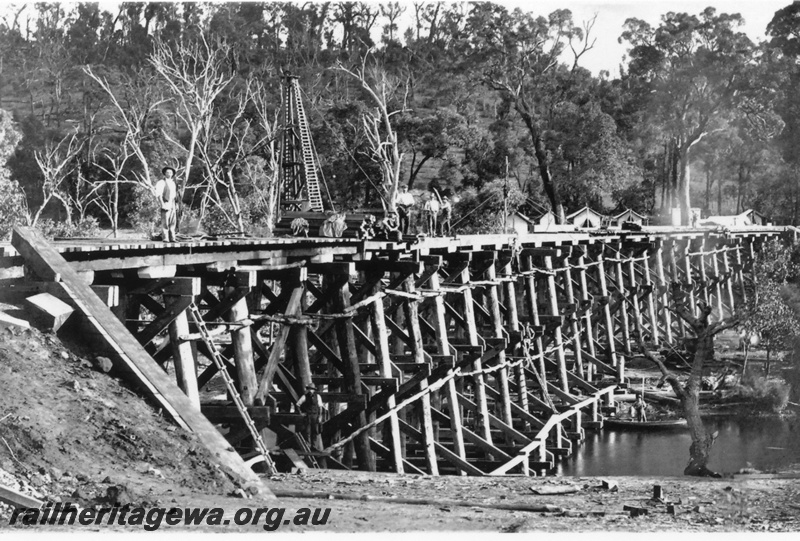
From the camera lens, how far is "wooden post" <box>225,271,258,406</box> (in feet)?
39.0

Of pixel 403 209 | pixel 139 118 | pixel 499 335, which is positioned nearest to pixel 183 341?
pixel 403 209

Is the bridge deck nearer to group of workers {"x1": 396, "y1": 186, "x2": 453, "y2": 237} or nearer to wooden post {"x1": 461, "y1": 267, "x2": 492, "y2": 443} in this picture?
group of workers {"x1": 396, "y1": 186, "x2": 453, "y2": 237}

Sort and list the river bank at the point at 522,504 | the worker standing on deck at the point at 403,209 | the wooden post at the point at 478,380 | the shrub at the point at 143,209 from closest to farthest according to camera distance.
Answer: the river bank at the point at 522,504
the worker standing on deck at the point at 403,209
the wooden post at the point at 478,380
the shrub at the point at 143,209

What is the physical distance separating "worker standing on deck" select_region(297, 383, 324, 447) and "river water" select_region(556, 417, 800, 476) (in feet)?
26.8

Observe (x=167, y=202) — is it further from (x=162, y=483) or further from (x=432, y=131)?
(x=432, y=131)

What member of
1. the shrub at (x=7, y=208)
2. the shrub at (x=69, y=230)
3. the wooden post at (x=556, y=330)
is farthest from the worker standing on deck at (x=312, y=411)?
the shrub at (x=69, y=230)

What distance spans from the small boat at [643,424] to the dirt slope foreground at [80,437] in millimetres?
17459

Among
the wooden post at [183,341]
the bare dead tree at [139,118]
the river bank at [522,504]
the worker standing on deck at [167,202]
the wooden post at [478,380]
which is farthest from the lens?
the bare dead tree at [139,118]

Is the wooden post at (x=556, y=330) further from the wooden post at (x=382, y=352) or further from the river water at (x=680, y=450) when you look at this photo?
the wooden post at (x=382, y=352)

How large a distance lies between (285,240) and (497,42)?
32662 millimetres

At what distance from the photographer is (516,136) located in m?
45.8

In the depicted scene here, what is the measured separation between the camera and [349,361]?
1440 centimetres

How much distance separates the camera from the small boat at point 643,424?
24656 millimetres

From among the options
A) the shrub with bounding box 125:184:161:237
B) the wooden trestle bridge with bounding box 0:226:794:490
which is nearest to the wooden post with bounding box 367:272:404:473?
the wooden trestle bridge with bounding box 0:226:794:490
